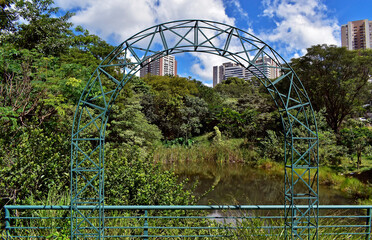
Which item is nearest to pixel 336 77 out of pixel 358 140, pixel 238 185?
pixel 358 140

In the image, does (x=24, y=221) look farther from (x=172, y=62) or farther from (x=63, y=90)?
(x=172, y=62)

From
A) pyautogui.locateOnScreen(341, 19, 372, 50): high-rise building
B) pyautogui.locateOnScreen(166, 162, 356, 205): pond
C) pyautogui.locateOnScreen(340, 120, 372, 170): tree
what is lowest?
pyautogui.locateOnScreen(166, 162, 356, 205): pond

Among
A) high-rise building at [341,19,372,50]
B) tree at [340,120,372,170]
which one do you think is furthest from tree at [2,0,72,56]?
high-rise building at [341,19,372,50]

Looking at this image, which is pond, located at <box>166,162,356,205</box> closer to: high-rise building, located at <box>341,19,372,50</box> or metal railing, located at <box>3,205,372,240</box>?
metal railing, located at <box>3,205,372,240</box>

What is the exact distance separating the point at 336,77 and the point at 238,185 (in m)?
10.3

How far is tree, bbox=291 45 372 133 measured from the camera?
14891 millimetres

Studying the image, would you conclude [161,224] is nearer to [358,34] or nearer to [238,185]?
[238,185]

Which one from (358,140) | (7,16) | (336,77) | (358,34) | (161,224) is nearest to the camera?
(161,224)

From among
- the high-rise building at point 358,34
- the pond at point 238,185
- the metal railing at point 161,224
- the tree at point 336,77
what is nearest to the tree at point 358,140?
the pond at point 238,185

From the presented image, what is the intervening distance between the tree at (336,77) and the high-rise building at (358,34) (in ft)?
131

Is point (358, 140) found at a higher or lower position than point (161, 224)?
higher

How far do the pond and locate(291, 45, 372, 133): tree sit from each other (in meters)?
7.39

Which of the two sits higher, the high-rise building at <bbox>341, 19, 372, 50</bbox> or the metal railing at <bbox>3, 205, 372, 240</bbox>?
the high-rise building at <bbox>341, 19, 372, 50</bbox>

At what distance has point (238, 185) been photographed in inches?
445
